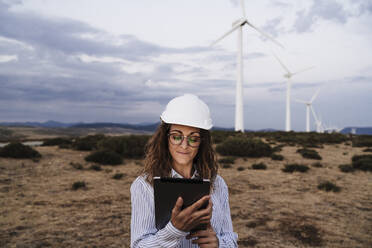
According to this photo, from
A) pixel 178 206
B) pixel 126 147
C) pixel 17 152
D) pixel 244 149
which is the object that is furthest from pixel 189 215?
pixel 244 149

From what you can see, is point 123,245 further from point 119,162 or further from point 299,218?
point 119,162

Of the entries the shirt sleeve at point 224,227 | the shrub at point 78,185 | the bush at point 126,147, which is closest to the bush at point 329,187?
the shrub at point 78,185

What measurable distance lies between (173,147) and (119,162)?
13233 mm

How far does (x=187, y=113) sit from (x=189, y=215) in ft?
2.54

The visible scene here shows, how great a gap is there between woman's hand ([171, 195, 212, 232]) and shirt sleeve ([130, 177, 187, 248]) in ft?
0.30

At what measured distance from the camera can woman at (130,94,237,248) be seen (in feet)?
5.35

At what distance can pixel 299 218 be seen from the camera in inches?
283

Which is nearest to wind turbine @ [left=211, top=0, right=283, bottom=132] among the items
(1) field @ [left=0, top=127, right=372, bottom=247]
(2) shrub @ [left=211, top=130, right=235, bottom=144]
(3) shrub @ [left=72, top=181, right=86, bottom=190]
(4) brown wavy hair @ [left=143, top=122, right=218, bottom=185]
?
(2) shrub @ [left=211, top=130, right=235, bottom=144]

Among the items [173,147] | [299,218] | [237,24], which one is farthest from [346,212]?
[237,24]

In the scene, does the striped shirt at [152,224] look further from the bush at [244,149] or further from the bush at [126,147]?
the bush at [244,149]

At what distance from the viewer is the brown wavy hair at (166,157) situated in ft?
7.13

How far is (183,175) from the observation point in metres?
2.31

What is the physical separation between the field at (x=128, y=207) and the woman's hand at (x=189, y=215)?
1.37 m

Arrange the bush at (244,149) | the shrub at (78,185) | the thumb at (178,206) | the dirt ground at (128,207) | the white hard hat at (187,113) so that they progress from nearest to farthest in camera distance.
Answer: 1. the thumb at (178,206)
2. the white hard hat at (187,113)
3. the dirt ground at (128,207)
4. the shrub at (78,185)
5. the bush at (244,149)
